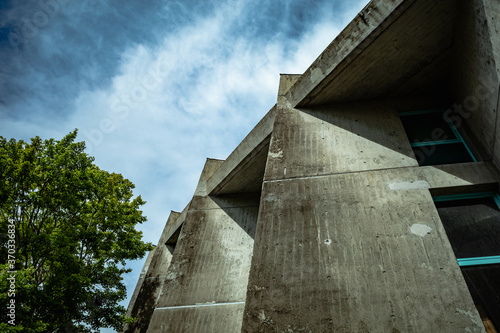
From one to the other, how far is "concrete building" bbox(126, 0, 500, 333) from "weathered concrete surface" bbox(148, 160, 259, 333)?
0.11 feet

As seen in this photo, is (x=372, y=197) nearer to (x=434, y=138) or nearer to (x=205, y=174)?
(x=434, y=138)

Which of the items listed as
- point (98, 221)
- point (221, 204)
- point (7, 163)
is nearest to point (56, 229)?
point (98, 221)

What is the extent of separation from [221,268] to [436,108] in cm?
690

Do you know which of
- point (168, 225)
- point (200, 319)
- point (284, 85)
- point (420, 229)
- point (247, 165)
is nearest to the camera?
point (420, 229)

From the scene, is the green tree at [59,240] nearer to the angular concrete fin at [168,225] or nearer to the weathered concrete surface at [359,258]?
the angular concrete fin at [168,225]

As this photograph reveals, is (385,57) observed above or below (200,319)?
above

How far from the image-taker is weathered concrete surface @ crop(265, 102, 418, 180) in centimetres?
465

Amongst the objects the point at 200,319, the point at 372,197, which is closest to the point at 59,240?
the point at 200,319

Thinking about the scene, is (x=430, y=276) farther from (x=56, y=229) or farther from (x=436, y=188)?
(x=56, y=229)

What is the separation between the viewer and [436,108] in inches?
226

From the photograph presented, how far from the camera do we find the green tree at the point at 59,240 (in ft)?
25.6

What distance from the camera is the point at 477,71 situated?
14.2 feet

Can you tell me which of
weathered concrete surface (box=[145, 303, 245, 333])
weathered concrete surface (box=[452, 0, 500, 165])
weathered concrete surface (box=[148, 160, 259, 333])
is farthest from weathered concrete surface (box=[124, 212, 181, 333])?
weathered concrete surface (box=[452, 0, 500, 165])

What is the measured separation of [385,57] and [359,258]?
4.29 m
